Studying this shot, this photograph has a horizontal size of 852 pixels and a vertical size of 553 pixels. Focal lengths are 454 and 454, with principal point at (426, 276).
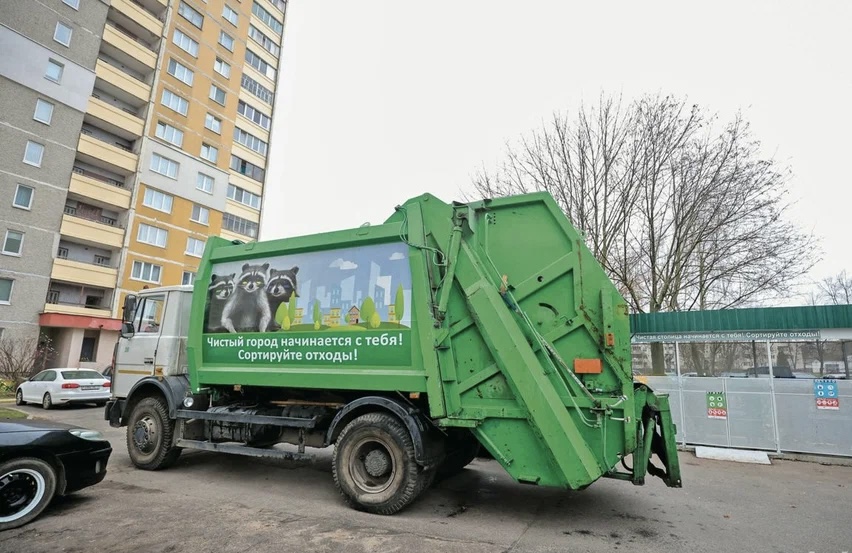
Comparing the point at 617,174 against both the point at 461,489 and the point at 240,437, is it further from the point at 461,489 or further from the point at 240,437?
the point at 240,437

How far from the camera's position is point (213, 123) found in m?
33.2

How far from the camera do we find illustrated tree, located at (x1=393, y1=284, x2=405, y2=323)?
5110mm

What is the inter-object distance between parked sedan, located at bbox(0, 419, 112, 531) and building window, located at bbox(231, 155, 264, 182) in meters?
33.9

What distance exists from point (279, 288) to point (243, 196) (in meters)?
33.2

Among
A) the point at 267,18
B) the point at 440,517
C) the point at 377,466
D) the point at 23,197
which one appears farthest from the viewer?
the point at 267,18

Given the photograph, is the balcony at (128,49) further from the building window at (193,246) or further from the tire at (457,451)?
the tire at (457,451)

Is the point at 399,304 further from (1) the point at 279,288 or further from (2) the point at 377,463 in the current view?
(1) the point at 279,288

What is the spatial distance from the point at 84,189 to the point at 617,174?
27926 mm

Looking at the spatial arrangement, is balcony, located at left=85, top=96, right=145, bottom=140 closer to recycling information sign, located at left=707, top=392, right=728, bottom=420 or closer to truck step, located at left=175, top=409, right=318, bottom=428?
truck step, located at left=175, top=409, right=318, bottom=428

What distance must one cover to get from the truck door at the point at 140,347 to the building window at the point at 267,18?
39.1 metres

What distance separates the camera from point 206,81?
32750 mm

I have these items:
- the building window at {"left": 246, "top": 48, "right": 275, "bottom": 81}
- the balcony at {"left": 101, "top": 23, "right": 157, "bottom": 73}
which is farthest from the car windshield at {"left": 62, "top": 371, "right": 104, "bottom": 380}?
the building window at {"left": 246, "top": 48, "right": 275, "bottom": 81}

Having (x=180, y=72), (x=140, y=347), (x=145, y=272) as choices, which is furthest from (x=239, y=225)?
(x=140, y=347)

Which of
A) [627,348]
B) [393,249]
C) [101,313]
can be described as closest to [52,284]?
[101,313]
